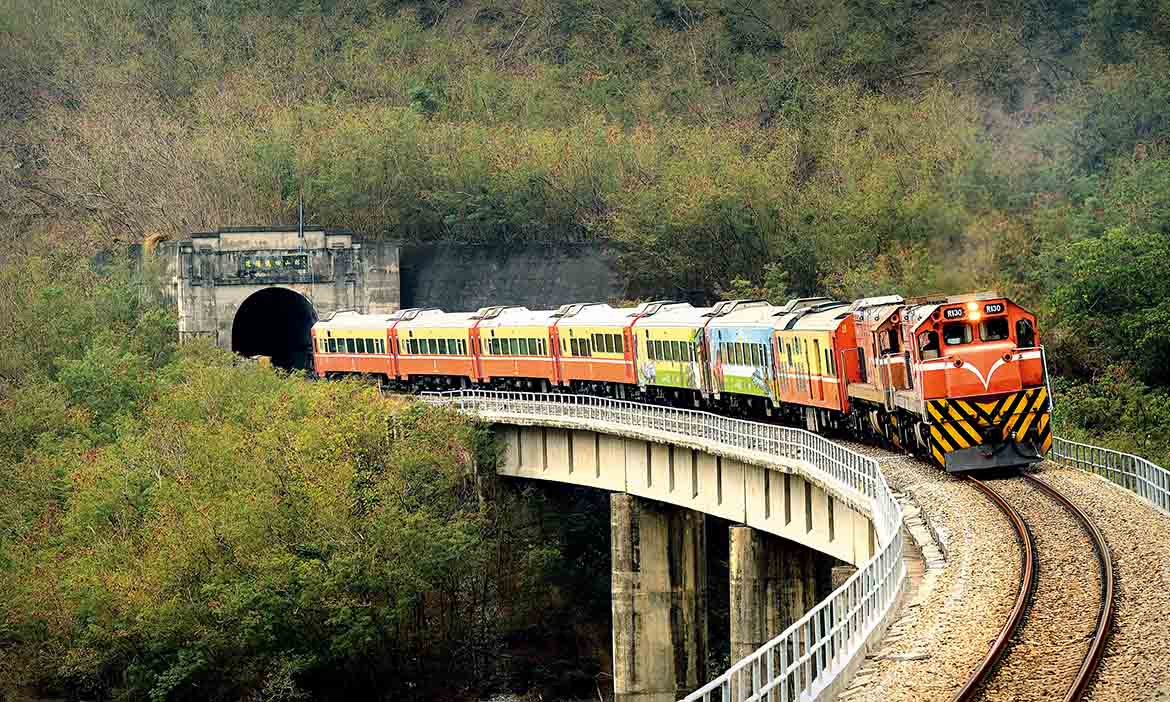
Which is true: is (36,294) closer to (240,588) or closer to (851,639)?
(240,588)

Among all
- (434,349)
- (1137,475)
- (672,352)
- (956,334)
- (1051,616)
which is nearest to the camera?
(1051,616)

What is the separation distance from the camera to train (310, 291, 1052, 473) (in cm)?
3341

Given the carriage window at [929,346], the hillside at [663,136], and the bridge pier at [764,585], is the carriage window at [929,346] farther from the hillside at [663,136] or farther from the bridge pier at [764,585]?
the hillside at [663,136]

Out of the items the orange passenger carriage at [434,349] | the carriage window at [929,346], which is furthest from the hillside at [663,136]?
the carriage window at [929,346]

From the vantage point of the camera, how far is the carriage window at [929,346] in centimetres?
3341

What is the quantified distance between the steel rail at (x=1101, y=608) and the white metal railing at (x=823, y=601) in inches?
99.5

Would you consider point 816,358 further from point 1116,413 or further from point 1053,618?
point 1053,618

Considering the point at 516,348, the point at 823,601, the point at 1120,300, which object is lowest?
the point at 823,601

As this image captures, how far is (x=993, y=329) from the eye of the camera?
111ft

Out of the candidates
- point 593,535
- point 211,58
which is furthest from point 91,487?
point 211,58

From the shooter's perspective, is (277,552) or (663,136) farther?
(663,136)

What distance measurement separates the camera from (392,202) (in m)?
98.8

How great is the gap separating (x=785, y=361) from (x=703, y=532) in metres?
10.4

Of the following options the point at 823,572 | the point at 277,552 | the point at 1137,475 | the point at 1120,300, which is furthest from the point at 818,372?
the point at 277,552
